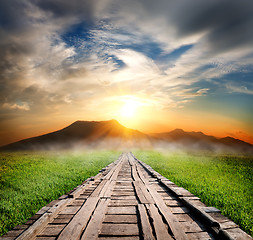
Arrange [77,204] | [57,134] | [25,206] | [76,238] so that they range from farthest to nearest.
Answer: [57,134]
[25,206]
[77,204]
[76,238]

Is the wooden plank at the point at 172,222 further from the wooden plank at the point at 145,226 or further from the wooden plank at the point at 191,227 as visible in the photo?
the wooden plank at the point at 145,226

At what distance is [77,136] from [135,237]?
7915 inches

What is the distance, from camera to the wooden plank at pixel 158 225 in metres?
2.57

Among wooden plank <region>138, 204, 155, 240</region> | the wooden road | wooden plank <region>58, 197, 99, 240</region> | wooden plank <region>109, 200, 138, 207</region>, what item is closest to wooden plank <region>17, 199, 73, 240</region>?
the wooden road

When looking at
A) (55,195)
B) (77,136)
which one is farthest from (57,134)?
(55,195)

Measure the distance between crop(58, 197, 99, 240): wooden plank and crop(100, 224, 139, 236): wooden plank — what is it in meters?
0.43

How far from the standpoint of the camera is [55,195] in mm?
5852

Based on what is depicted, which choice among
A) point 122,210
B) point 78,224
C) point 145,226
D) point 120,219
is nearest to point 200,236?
point 145,226

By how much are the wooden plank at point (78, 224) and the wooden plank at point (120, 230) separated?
0.43 m

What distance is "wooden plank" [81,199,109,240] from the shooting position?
2575mm

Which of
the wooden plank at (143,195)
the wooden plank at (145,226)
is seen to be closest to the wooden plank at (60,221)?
the wooden plank at (145,226)

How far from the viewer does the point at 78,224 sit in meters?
2.96

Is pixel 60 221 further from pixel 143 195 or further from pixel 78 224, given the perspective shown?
pixel 143 195

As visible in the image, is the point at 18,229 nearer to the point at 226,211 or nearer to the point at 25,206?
the point at 25,206
